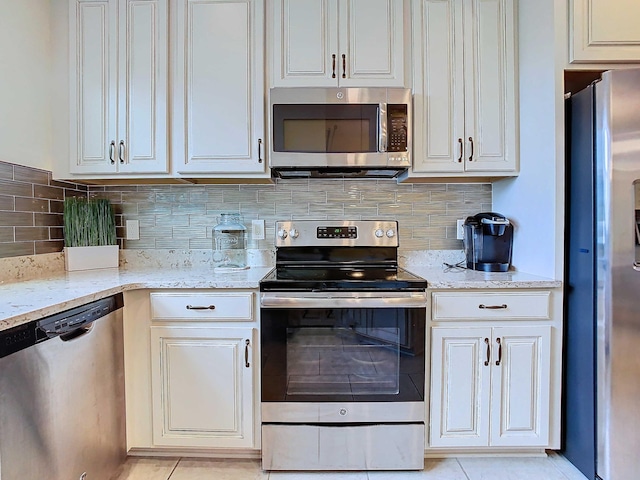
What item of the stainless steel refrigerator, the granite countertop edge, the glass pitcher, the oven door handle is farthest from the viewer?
the glass pitcher

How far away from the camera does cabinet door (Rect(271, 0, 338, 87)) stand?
5.86 ft

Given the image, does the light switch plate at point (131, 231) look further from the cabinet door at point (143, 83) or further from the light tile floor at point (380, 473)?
the light tile floor at point (380, 473)

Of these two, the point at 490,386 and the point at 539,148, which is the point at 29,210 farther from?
the point at 539,148

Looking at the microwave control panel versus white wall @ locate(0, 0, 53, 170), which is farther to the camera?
the microwave control panel

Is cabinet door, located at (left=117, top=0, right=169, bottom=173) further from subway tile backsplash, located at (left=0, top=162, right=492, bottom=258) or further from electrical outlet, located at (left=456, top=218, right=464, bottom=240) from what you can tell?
electrical outlet, located at (left=456, top=218, right=464, bottom=240)

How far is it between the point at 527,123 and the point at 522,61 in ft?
1.05

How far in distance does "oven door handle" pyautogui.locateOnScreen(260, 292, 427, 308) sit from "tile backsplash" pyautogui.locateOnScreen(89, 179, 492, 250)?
650 millimetres

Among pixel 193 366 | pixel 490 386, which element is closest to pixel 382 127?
pixel 490 386

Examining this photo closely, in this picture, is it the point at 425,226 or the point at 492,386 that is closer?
the point at 492,386

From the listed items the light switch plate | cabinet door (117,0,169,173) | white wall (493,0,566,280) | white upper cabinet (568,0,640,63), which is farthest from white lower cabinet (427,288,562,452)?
the light switch plate

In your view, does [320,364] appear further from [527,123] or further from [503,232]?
[527,123]

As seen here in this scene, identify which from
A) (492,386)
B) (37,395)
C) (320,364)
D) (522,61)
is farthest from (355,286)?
(522,61)

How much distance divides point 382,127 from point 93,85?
58.2 inches

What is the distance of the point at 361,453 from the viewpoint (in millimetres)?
1562
